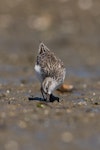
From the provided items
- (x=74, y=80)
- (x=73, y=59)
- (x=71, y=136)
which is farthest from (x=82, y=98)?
(x=73, y=59)

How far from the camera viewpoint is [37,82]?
15.4 m

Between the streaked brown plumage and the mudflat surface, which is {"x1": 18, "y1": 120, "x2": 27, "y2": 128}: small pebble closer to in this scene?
the mudflat surface

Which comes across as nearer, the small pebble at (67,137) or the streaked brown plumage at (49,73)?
the small pebble at (67,137)

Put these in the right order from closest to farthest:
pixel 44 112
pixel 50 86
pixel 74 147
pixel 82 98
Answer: pixel 74 147
pixel 44 112
pixel 50 86
pixel 82 98

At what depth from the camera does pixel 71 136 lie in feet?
27.6

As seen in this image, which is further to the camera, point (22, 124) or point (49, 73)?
point (49, 73)

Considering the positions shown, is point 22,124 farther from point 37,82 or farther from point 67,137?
point 37,82

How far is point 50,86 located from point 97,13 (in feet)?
41.4

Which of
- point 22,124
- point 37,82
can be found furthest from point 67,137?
point 37,82

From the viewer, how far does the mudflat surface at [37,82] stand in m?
8.44

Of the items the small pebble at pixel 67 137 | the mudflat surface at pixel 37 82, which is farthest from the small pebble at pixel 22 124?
the small pebble at pixel 67 137

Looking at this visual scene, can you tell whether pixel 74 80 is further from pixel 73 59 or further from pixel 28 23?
pixel 28 23

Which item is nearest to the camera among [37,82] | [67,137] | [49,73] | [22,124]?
[67,137]

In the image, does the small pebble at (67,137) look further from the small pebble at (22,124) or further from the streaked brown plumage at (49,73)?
the streaked brown plumage at (49,73)
